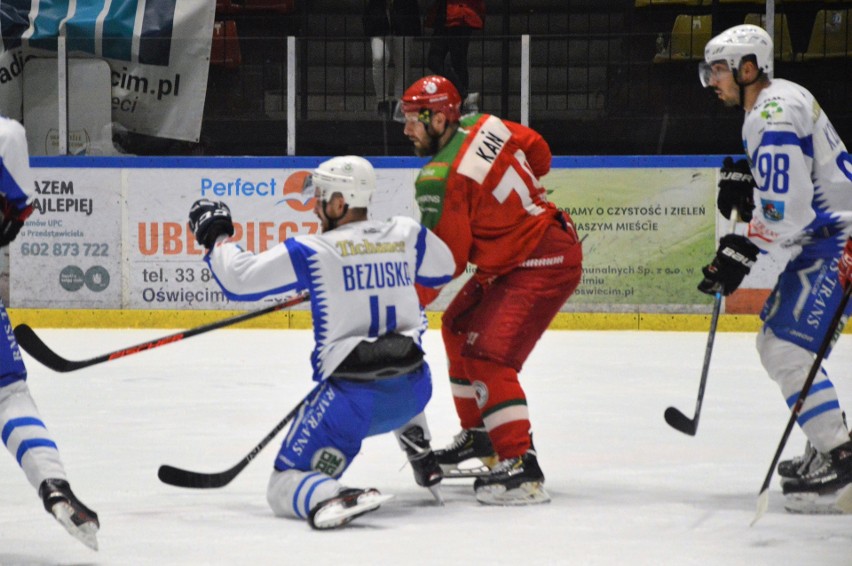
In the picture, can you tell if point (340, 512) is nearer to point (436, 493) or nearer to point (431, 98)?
point (436, 493)

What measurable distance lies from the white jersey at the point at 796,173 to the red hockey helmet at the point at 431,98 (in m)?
0.83

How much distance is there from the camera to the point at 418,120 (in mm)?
3842

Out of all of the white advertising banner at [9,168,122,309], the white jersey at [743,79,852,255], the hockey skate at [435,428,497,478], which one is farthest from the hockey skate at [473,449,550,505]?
the white advertising banner at [9,168,122,309]

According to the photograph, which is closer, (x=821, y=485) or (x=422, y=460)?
(x=821, y=485)

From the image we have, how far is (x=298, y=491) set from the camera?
328 cm

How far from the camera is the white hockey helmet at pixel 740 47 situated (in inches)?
145

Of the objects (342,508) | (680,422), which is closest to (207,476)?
(342,508)

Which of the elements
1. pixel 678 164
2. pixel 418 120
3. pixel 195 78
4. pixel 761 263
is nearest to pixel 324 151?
pixel 195 78

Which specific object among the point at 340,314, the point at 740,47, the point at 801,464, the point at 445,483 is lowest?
the point at 445,483

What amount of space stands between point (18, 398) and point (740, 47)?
2.10 metres

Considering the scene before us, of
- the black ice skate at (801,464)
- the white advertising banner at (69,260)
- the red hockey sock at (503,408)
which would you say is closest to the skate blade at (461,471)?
the red hockey sock at (503,408)

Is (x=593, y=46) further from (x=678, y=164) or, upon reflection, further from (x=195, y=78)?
(x=195, y=78)

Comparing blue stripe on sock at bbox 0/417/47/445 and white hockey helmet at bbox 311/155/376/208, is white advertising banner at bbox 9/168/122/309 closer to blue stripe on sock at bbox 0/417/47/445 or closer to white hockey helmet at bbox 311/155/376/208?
white hockey helmet at bbox 311/155/376/208

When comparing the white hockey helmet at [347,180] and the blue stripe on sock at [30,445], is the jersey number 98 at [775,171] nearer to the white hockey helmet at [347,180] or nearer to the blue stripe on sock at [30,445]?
→ the white hockey helmet at [347,180]
